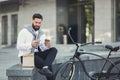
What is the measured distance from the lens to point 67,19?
2805cm

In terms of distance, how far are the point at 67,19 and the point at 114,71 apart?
21.2 metres

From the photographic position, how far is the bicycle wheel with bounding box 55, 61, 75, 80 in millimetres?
7027

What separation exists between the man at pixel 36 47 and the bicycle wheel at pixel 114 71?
1092 mm

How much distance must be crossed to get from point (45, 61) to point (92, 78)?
0.95 metres

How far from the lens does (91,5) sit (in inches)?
1022

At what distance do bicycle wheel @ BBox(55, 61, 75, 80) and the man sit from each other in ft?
0.59

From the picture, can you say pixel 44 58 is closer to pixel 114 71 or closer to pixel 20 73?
pixel 20 73

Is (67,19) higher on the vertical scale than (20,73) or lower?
higher

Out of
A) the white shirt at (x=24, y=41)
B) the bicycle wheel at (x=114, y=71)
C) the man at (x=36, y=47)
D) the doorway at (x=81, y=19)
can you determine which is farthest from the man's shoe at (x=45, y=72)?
the doorway at (x=81, y=19)

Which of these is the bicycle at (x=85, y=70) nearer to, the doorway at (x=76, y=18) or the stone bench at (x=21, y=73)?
the stone bench at (x=21, y=73)

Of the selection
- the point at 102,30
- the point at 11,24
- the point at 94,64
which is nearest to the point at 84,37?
the point at 102,30

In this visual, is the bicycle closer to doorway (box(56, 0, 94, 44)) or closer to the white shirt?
the white shirt

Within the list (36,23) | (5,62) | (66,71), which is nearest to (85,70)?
(66,71)

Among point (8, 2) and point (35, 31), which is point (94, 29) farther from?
point (35, 31)
